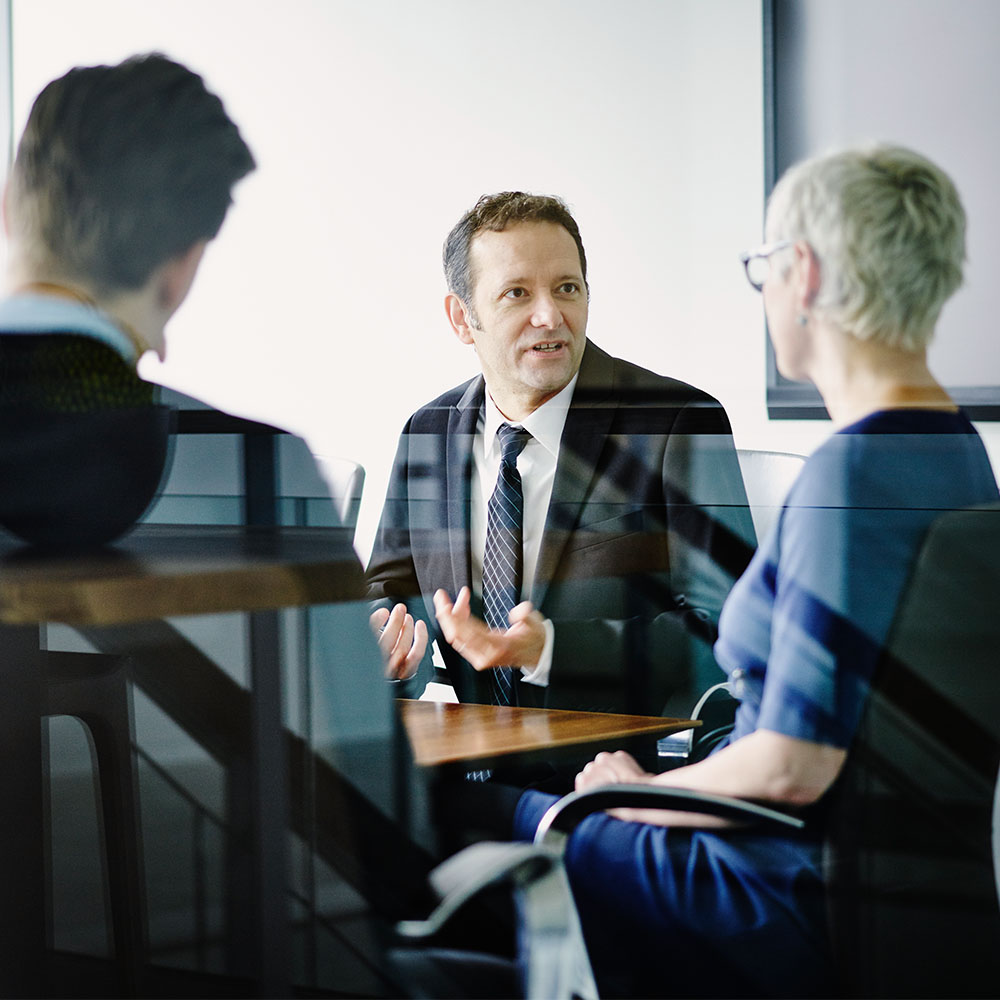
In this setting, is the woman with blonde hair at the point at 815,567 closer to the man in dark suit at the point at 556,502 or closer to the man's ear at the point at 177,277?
the man in dark suit at the point at 556,502

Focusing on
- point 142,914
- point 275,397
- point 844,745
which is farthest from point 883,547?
point 142,914

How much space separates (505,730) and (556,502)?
0.90 ft

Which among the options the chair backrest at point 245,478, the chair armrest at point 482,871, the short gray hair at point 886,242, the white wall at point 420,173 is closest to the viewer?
the chair armrest at point 482,871

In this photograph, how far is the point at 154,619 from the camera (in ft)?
5.55

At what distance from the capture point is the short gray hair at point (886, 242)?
1.17 m

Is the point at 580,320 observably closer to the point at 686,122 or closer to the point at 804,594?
the point at 686,122

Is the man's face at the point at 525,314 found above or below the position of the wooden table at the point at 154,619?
above

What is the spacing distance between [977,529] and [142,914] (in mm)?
1267

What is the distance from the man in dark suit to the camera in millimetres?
1333

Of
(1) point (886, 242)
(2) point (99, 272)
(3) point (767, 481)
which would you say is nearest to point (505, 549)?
(3) point (767, 481)

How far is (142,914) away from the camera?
Answer: 68.1 inches

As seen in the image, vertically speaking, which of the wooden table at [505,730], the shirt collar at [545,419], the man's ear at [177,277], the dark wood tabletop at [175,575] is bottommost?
the wooden table at [505,730]

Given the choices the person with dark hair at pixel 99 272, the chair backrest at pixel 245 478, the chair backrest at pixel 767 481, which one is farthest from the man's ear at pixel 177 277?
the chair backrest at pixel 767 481

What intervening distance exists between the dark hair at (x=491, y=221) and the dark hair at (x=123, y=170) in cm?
32
